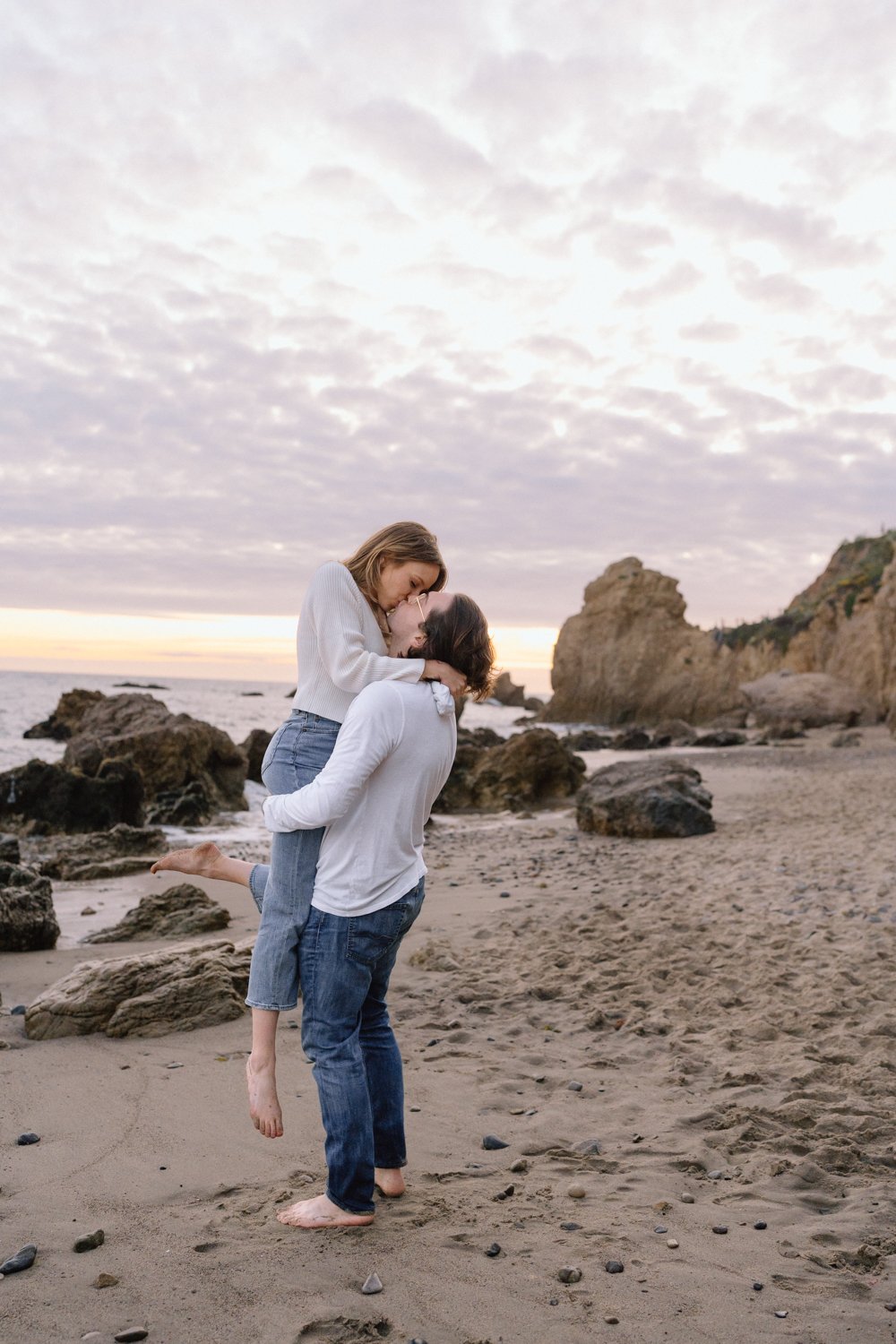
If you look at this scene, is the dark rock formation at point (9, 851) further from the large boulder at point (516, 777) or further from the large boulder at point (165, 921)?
the large boulder at point (516, 777)

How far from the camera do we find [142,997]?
5.27 m

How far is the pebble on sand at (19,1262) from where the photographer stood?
2.73 metres

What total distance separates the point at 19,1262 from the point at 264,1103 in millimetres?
776

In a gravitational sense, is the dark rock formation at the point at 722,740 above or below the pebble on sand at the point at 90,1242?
above

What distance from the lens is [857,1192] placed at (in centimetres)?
335

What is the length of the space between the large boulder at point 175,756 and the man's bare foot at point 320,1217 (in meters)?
12.9

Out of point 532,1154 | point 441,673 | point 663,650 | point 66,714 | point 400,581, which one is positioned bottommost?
point 532,1154

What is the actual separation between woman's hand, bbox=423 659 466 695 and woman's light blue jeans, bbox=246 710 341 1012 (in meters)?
0.39

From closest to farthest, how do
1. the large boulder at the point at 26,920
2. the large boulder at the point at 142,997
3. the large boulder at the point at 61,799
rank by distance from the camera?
the large boulder at the point at 142,997, the large boulder at the point at 26,920, the large boulder at the point at 61,799

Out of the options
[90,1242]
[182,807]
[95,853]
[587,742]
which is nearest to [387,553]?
[90,1242]

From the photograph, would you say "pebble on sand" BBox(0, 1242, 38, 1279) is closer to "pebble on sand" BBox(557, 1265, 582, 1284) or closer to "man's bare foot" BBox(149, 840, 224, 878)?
"man's bare foot" BBox(149, 840, 224, 878)

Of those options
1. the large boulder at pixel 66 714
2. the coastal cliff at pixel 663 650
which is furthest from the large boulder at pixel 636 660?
the large boulder at pixel 66 714

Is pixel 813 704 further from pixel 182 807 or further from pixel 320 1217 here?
pixel 320 1217

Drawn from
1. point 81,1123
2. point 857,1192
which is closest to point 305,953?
point 81,1123
